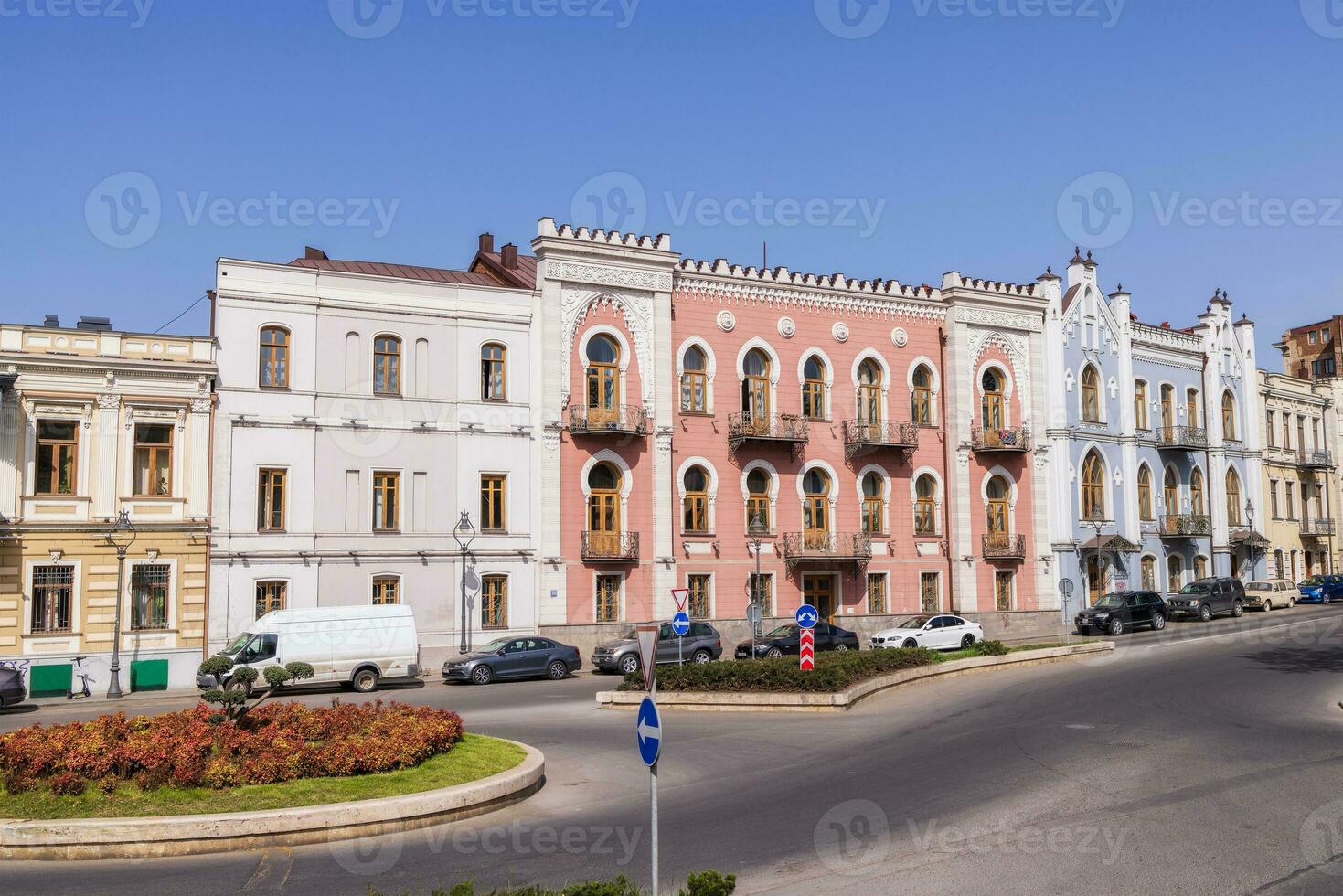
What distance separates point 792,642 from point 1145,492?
26.0 metres

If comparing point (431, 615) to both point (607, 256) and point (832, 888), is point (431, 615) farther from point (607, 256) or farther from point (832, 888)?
point (832, 888)

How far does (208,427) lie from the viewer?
115 feet

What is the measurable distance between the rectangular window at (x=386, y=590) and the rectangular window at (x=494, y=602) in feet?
8.89

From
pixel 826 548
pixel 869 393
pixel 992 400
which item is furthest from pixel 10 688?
pixel 992 400

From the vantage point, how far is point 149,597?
3416 centimetres

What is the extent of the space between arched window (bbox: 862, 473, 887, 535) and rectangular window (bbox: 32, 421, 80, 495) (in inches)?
1064

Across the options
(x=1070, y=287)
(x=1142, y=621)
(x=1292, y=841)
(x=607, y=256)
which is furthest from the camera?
(x=1070, y=287)

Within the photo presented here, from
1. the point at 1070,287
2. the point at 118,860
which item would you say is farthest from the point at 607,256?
the point at 118,860

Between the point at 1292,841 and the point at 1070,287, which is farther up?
the point at 1070,287

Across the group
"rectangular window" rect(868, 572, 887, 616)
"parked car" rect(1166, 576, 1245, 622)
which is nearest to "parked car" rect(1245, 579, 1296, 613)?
"parked car" rect(1166, 576, 1245, 622)

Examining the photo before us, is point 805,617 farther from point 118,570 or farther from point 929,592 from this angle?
point 929,592

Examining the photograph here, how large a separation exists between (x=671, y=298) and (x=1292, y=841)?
3173cm

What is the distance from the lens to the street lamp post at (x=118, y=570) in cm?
3220

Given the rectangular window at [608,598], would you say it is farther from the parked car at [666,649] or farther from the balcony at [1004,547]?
the balcony at [1004,547]
